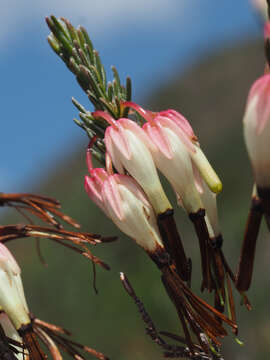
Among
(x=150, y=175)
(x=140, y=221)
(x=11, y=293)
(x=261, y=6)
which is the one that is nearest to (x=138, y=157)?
(x=150, y=175)

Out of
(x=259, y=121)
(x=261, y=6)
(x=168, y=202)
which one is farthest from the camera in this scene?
(x=261, y=6)

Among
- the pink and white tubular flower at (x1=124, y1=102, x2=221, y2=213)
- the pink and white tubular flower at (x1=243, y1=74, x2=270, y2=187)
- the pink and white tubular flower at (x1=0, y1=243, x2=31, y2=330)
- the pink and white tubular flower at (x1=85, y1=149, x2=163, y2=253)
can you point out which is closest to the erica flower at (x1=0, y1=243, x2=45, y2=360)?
the pink and white tubular flower at (x1=0, y1=243, x2=31, y2=330)

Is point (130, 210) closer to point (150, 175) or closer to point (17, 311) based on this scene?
point (150, 175)

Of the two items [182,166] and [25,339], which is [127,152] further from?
[25,339]

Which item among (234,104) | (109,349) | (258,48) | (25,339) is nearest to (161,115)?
(25,339)

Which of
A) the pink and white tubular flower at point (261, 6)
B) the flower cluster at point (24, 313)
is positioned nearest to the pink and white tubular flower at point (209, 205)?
the flower cluster at point (24, 313)

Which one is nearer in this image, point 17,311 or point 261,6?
point 17,311

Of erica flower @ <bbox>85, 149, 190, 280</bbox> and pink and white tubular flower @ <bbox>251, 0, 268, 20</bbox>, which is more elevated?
pink and white tubular flower @ <bbox>251, 0, 268, 20</bbox>

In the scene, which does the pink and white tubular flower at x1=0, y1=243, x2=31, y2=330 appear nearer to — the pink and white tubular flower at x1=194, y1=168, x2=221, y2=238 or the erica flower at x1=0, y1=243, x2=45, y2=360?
the erica flower at x1=0, y1=243, x2=45, y2=360
